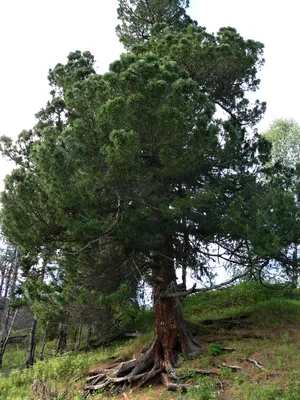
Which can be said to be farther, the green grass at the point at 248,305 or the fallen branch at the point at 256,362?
the green grass at the point at 248,305

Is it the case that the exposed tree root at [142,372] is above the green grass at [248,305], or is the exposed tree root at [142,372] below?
below

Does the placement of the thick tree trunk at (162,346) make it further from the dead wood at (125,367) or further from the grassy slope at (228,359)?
the grassy slope at (228,359)

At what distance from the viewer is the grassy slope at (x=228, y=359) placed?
23.0 feet

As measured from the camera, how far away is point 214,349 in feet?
28.4

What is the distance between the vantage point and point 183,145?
27.3 feet

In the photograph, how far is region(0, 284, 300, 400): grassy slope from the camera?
7.02m

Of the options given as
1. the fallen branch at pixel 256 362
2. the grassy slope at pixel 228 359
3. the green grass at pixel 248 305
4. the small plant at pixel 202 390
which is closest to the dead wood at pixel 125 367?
the grassy slope at pixel 228 359

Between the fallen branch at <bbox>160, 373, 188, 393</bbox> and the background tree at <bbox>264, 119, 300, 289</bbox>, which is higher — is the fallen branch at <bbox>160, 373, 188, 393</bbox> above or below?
below

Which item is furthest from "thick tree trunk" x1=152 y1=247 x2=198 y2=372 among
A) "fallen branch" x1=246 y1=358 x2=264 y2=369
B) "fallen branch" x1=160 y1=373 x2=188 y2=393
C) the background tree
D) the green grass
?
the background tree

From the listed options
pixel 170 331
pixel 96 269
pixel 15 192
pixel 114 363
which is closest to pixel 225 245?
pixel 170 331

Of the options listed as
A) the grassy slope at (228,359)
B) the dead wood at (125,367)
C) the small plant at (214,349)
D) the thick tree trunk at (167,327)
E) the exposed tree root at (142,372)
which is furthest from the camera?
the dead wood at (125,367)

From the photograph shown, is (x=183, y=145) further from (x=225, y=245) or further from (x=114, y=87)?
(x=225, y=245)

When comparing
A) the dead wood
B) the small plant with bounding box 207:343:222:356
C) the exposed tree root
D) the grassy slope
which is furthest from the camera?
the dead wood

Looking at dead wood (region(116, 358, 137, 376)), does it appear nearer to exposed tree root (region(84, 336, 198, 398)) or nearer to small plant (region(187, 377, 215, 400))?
exposed tree root (region(84, 336, 198, 398))
